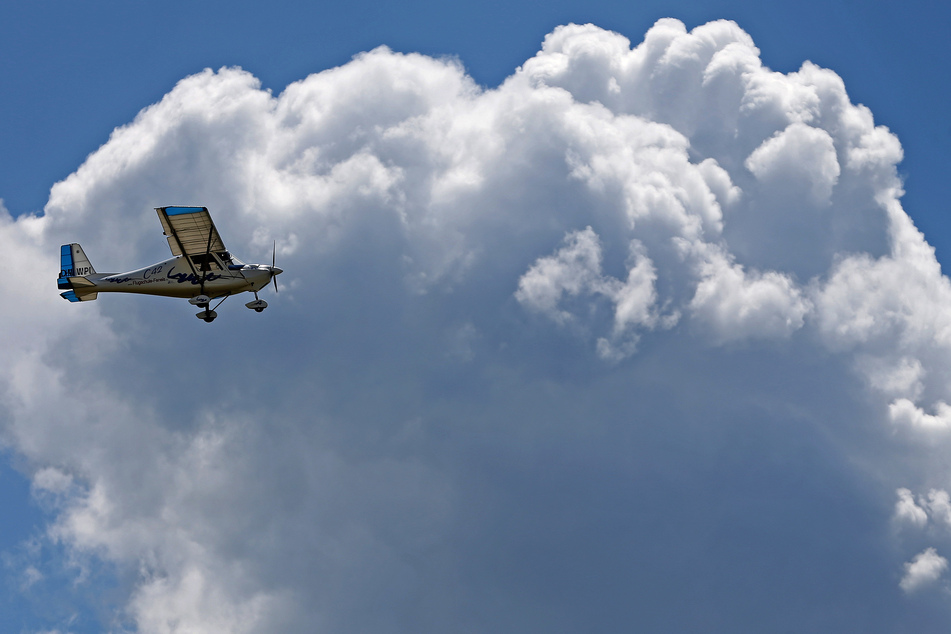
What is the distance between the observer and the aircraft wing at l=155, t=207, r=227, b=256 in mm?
54781

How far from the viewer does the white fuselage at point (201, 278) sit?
190ft

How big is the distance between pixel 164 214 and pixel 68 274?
1362 centimetres

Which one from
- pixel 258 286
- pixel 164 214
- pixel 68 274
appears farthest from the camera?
pixel 68 274

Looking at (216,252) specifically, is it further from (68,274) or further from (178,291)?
(68,274)

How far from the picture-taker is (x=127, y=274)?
61.3 meters

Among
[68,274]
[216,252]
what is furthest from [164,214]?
[68,274]

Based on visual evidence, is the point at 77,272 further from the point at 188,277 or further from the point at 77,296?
the point at 188,277

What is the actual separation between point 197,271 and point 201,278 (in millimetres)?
555

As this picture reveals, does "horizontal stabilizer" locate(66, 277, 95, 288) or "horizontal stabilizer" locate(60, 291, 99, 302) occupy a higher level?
"horizontal stabilizer" locate(66, 277, 95, 288)

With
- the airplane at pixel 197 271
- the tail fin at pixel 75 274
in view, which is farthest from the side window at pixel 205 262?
the tail fin at pixel 75 274

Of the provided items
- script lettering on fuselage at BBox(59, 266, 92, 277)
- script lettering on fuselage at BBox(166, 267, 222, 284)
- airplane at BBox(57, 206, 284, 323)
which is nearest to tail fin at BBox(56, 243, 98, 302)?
script lettering on fuselage at BBox(59, 266, 92, 277)

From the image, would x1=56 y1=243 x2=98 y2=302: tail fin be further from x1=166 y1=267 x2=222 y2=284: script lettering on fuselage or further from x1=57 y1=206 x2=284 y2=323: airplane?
x1=166 y1=267 x2=222 y2=284: script lettering on fuselage

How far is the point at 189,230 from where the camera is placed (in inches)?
2208

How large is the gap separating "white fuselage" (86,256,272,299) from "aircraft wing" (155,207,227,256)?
1.06 metres
